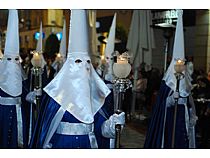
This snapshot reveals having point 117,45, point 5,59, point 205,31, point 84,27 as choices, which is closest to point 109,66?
point 5,59

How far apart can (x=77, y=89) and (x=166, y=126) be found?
7.50ft

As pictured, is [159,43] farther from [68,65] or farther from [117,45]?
[68,65]

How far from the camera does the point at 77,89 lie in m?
3.22

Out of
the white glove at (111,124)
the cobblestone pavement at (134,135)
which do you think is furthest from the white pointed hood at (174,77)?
the white glove at (111,124)

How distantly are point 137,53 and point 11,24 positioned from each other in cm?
374

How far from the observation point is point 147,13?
850 centimetres

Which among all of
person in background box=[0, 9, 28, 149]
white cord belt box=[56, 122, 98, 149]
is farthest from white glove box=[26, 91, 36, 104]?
white cord belt box=[56, 122, 98, 149]

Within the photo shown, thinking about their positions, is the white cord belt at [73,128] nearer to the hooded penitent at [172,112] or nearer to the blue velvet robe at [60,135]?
the blue velvet robe at [60,135]

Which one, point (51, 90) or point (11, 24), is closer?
point (51, 90)

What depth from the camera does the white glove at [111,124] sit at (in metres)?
3.04

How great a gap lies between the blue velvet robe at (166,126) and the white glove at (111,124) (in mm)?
1988

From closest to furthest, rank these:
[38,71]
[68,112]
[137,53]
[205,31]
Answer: [68,112], [38,71], [137,53], [205,31]

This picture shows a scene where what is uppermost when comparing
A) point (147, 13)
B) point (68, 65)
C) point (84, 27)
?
point (147, 13)

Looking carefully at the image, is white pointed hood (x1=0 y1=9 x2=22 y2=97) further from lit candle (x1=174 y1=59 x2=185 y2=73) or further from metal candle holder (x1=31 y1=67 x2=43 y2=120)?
lit candle (x1=174 y1=59 x2=185 y2=73)
